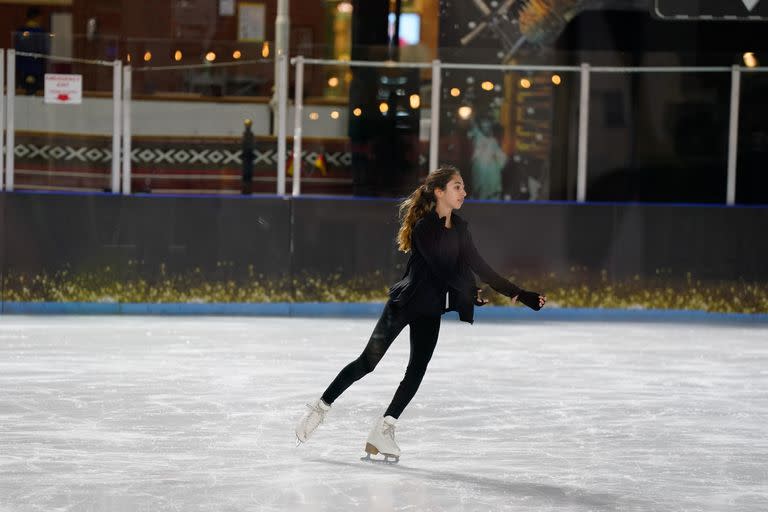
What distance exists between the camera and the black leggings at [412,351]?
757cm

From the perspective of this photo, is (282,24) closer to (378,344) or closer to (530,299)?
(378,344)

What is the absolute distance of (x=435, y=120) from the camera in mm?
15188

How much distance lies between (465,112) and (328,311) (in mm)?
2383

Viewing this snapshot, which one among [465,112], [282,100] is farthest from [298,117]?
[465,112]

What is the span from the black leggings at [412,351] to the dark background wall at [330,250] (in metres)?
A: 7.56

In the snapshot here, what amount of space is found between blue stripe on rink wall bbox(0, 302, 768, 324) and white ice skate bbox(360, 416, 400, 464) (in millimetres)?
7627

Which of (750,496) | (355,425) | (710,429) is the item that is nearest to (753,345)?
(710,429)

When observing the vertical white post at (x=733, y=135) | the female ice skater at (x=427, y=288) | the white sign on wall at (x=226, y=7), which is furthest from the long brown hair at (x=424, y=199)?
the white sign on wall at (x=226, y=7)

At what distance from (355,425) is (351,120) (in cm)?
655

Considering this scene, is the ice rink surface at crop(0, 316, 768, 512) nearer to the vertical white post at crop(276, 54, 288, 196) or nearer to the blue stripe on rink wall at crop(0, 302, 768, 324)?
the blue stripe on rink wall at crop(0, 302, 768, 324)

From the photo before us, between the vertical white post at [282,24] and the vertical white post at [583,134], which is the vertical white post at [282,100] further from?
the vertical white post at [583,134]

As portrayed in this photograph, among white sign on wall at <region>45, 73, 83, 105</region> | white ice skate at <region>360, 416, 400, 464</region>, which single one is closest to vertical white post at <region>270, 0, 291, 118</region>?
white sign on wall at <region>45, 73, 83, 105</region>

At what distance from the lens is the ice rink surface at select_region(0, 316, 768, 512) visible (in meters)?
6.77

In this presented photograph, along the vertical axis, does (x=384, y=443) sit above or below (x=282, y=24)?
below
